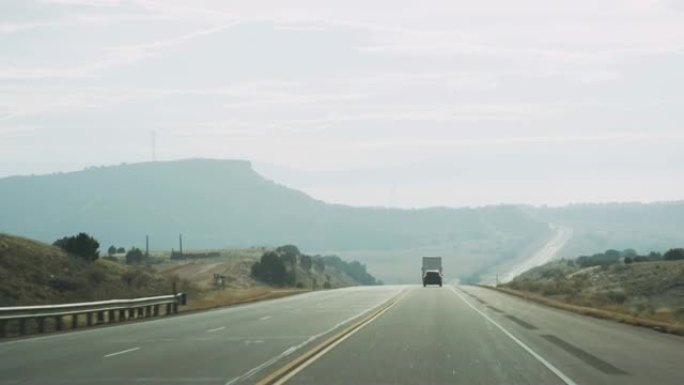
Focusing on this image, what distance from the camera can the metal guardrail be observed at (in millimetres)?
30750

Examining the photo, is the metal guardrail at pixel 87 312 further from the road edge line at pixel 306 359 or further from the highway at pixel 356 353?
the road edge line at pixel 306 359

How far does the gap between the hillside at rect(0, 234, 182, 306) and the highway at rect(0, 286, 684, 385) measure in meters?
16.7

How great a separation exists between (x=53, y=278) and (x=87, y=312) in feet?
65.0

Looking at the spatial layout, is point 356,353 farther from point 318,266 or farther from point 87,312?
point 318,266

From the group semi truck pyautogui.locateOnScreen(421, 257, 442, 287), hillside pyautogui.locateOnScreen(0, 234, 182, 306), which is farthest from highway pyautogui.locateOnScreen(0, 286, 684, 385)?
semi truck pyautogui.locateOnScreen(421, 257, 442, 287)

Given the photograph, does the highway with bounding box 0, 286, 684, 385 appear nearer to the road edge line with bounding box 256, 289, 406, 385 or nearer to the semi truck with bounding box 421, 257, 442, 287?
the road edge line with bounding box 256, 289, 406, 385

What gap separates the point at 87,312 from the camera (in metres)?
35.7

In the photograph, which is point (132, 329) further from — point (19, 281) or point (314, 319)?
point (19, 281)

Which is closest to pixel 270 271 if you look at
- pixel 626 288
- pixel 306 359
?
pixel 626 288

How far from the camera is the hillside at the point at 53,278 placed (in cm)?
4991

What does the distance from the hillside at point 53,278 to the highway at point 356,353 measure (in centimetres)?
1671

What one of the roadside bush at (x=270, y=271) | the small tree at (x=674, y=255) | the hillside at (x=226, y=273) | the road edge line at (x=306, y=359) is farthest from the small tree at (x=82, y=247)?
the small tree at (x=674, y=255)

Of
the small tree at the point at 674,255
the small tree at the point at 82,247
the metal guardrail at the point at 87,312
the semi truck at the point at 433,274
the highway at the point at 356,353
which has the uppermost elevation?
the small tree at the point at 82,247

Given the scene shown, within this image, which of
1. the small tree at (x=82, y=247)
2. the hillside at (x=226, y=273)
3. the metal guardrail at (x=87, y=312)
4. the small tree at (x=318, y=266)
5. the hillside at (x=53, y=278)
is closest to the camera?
the metal guardrail at (x=87, y=312)
